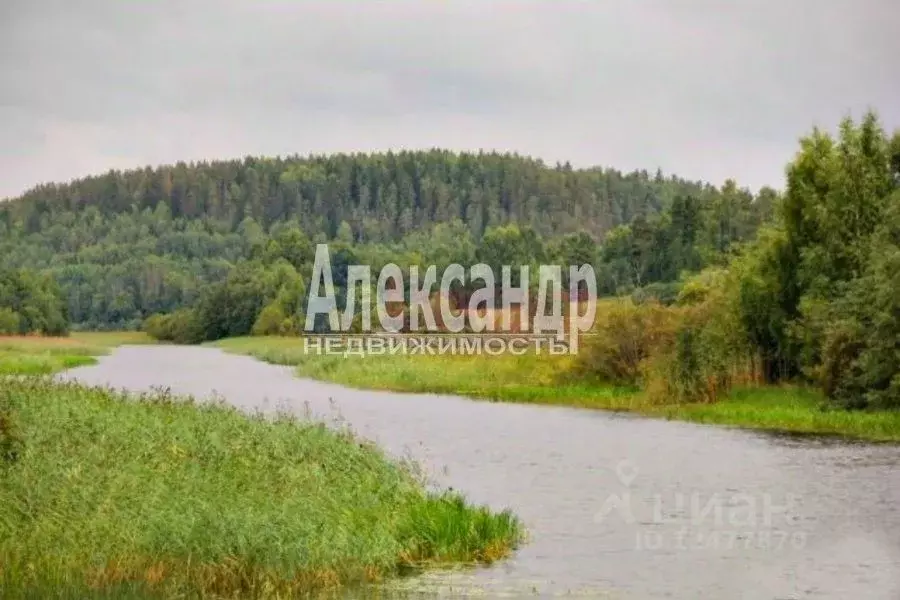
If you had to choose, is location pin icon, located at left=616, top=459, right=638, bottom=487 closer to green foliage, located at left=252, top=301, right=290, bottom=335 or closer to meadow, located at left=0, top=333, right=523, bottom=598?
meadow, located at left=0, top=333, right=523, bottom=598

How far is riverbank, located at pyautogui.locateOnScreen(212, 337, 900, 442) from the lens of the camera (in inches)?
1646

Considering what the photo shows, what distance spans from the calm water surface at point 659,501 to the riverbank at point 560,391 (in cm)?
201

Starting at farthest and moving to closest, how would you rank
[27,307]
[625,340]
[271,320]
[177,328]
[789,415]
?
[177,328]
[27,307]
[271,320]
[625,340]
[789,415]

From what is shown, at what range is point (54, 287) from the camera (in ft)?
518

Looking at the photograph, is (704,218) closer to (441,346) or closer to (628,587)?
(441,346)

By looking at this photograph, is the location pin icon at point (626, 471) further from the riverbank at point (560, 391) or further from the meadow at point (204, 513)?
the riverbank at point (560, 391)

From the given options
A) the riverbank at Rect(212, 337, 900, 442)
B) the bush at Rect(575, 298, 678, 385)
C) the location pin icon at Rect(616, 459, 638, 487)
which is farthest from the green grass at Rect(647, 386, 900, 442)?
the location pin icon at Rect(616, 459, 638, 487)

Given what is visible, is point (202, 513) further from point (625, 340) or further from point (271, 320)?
point (271, 320)

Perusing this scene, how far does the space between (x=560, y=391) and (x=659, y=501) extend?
1071 inches

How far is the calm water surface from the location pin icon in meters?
0.09

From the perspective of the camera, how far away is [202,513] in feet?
64.3

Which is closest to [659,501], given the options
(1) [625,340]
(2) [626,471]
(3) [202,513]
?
(2) [626,471]

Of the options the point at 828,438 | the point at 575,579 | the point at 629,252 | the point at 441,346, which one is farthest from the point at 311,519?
the point at 629,252

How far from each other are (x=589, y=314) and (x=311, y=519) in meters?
56.0
